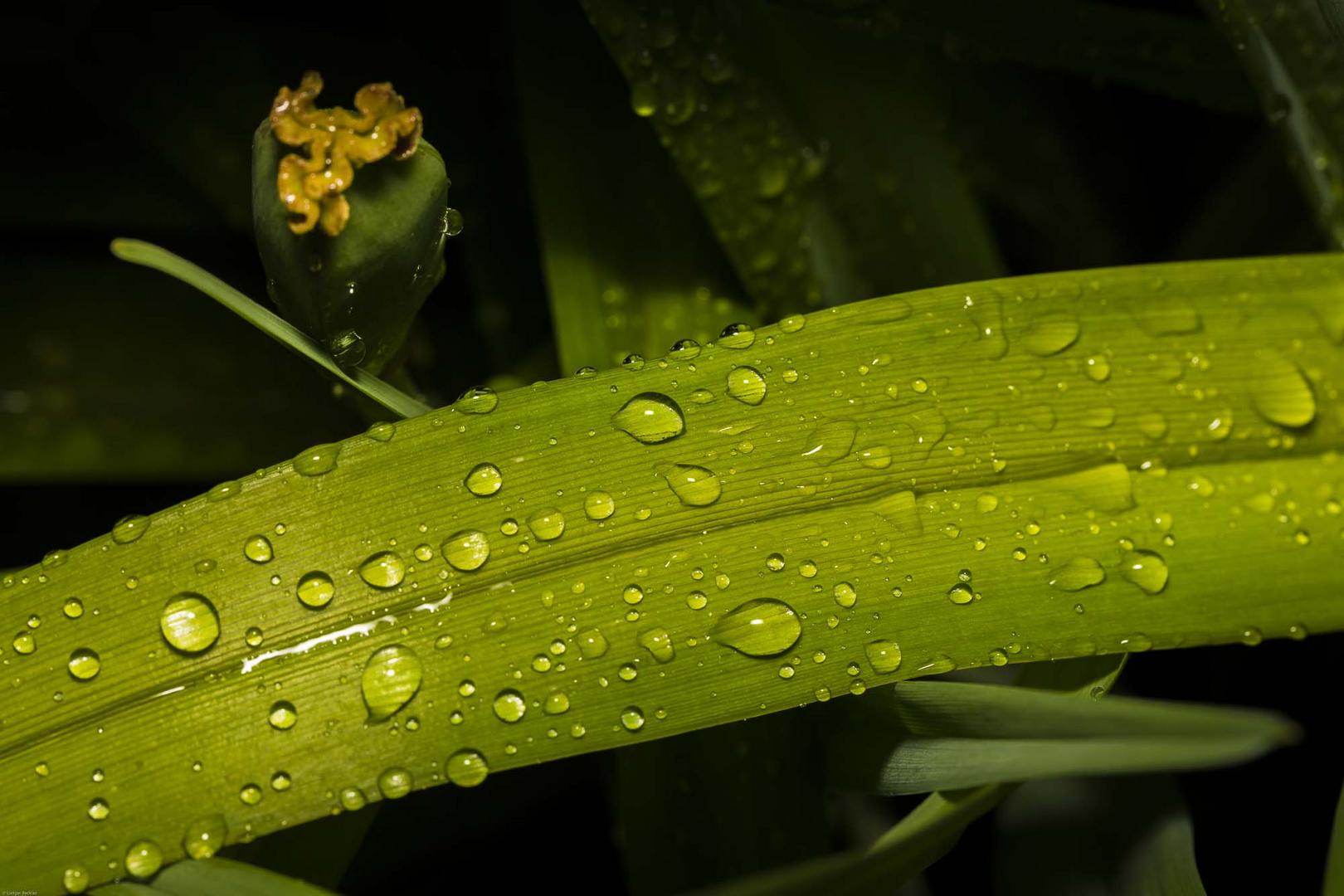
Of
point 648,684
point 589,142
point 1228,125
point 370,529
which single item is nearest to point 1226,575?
point 648,684

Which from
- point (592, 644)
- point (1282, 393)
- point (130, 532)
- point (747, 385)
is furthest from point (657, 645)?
point (1282, 393)

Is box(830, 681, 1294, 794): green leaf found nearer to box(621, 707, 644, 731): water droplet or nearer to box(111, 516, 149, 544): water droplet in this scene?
box(621, 707, 644, 731): water droplet

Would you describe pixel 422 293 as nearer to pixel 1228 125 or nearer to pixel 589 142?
pixel 589 142

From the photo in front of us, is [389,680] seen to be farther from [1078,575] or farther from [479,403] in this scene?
[1078,575]

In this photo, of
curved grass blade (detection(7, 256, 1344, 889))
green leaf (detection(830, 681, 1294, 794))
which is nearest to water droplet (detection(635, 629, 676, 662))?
curved grass blade (detection(7, 256, 1344, 889))

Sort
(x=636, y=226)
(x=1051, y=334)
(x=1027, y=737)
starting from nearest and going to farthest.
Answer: (x=1027, y=737) → (x=1051, y=334) → (x=636, y=226)

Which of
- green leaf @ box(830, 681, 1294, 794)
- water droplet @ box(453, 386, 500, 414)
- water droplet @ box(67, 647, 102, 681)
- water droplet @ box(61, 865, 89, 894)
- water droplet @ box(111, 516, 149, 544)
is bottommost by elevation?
green leaf @ box(830, 681, 1294, 794)

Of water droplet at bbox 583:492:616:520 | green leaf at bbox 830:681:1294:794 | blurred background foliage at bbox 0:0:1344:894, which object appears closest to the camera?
green leaf at bbox 830:681:1294:794
